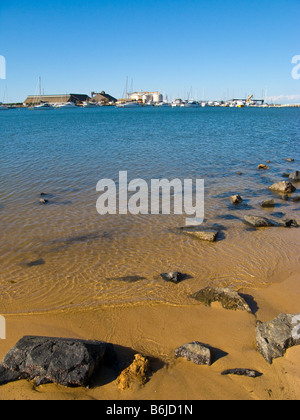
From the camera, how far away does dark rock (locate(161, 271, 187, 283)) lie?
26.8 ft

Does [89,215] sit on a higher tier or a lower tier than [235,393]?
higher

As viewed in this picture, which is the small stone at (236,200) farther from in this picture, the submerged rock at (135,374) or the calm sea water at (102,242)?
the submerged rock at (135,374)

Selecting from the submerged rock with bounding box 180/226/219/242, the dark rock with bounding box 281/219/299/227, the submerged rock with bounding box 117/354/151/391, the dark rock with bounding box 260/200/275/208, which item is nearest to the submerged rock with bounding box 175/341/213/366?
the submerged rock with bounding box 117/354/151/391

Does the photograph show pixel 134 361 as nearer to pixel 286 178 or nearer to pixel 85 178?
pixel 85 178

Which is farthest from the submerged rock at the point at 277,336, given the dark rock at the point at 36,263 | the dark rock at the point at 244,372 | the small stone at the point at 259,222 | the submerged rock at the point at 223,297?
the dark rock at the point at 36,263

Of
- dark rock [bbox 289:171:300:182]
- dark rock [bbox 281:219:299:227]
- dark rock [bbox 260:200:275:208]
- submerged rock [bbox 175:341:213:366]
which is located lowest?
submerged rock [bbox 175:341:213:366]

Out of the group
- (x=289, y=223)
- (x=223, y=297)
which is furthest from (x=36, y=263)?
(x=289, y=223)

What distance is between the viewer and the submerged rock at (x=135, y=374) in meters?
4.89

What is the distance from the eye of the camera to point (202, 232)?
35.4 feet

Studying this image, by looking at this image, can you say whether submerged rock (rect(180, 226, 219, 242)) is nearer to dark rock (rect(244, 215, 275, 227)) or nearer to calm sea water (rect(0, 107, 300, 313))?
calm sea water (rect(0, 107, 300, 313))

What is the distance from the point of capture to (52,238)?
10.7 m

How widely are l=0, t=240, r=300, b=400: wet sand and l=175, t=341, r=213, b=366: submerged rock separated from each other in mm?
101
